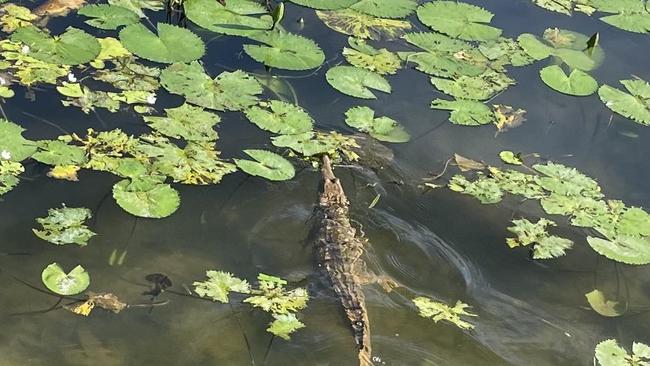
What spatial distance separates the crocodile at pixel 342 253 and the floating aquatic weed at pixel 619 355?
4.04 ft

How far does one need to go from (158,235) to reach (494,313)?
6.18 feet

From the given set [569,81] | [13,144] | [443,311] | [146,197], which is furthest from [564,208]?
[13,144]

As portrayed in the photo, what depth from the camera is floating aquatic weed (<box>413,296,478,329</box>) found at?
4316mm

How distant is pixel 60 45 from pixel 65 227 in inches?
68.9

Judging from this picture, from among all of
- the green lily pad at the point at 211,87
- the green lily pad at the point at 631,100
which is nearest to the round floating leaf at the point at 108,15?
the green lily pad at the point at 211,87

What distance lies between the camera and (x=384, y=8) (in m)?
6.64

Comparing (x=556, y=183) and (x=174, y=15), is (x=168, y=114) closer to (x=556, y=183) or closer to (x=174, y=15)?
(x=174, y=15)

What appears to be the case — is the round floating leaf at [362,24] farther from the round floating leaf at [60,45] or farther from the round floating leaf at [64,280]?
the round floating leaf at [64,280]

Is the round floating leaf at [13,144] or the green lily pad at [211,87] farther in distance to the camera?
the green lily pad at [211,87]

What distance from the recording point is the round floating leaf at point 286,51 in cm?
586

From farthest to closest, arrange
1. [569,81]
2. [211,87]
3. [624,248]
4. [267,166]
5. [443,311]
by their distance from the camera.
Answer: [569,81] < [211,87] < [267,166] < [624,248] < [443,311]

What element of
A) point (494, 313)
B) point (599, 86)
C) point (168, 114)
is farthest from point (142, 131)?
point (599, 86)

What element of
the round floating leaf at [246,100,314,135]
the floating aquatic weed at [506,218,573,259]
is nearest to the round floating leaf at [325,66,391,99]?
the round floating leaf at [246,100,314,135]

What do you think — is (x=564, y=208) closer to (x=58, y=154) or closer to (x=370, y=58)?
(x=370, y=58)
